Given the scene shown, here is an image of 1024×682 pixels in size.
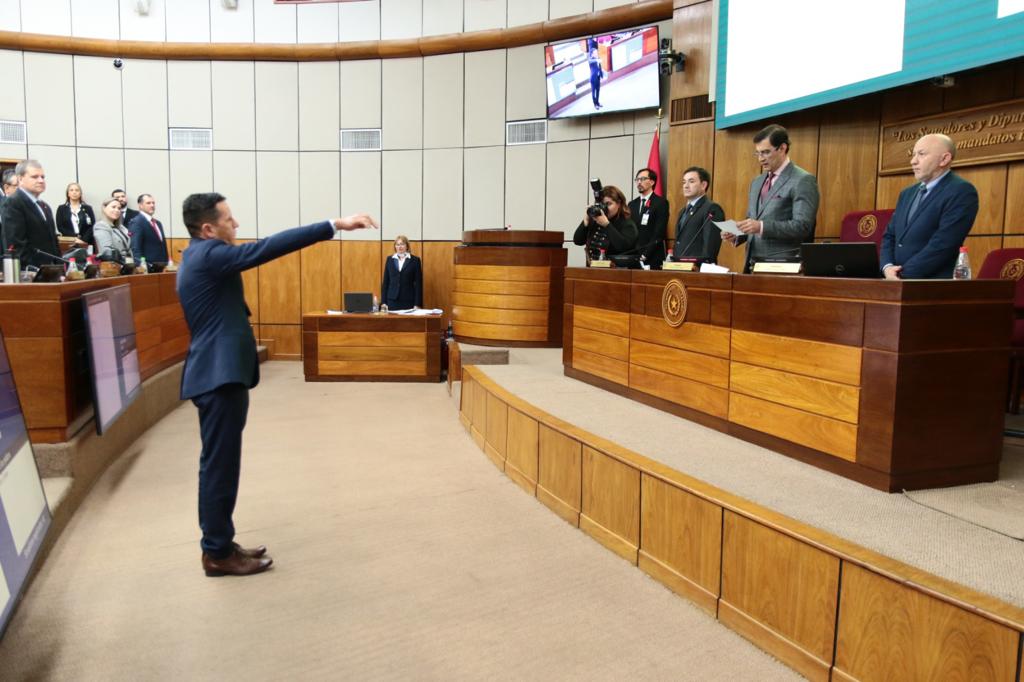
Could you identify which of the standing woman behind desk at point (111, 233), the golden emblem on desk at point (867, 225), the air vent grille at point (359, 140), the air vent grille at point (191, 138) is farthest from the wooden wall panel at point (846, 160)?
the air vent grille at point (191, 138)

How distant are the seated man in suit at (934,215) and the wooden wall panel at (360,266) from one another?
6274mm

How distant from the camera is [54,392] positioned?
10.2ft

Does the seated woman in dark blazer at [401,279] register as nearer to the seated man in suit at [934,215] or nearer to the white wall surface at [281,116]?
the white wall surface at [281,116]

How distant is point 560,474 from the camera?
3.10 m

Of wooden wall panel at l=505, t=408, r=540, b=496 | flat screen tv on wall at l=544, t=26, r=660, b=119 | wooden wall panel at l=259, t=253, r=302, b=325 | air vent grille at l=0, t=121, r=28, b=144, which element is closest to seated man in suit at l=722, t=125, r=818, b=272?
wooden wall panel at l=505, t=408, r=540, b=496

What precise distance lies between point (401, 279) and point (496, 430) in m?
3.64

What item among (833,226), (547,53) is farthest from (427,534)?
(547,53)

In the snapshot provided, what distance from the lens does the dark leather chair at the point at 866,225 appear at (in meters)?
4.68

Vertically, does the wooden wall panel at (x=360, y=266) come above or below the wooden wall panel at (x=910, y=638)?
above

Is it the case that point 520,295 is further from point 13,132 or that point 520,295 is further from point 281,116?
point 13,132

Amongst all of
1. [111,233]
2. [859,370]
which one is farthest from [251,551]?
[111,233]

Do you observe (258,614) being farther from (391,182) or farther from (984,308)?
(391,182)

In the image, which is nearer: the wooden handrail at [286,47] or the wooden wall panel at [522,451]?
the wooden wall panel at [522,451]

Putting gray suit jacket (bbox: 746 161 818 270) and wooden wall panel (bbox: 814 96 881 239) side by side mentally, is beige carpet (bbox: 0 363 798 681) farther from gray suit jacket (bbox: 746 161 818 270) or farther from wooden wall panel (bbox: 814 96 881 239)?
wooden wall panel (bbox: 814 96 881 239)
